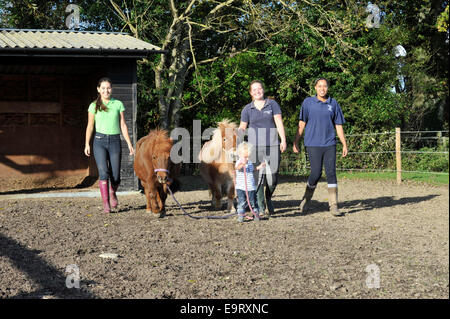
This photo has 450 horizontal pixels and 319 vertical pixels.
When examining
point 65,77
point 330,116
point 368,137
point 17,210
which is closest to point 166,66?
point 65,77

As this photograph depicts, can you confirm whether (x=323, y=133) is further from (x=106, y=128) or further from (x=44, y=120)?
(x=44, y=120)

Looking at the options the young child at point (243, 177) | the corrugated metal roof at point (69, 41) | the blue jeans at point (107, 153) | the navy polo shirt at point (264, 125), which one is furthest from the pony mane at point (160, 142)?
the corrugated metal roof at point (69, 41)

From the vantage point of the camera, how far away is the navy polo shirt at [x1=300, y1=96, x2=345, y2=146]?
7227mm

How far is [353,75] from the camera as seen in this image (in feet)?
59.6

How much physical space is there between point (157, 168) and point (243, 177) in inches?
47.5

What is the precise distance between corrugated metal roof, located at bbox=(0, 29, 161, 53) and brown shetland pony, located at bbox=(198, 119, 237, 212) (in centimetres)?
398

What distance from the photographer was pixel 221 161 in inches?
300

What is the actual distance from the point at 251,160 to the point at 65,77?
917 centimetres

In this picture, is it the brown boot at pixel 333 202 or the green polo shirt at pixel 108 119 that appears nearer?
the brown boot at pixel 333 202

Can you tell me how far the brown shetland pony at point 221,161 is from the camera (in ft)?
24.0

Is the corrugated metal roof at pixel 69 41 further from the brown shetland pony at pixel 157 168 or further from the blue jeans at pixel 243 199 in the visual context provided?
the blue jeans at pixel 243 199

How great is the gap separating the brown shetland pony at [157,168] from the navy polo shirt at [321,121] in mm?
2025

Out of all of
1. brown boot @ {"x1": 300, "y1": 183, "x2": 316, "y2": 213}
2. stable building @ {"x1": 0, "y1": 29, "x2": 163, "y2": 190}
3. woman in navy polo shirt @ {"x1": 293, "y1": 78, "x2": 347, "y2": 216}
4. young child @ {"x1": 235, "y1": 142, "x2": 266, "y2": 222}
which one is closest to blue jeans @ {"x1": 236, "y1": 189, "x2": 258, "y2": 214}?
young child @ {"x1": 235, "y1": 142, "x2": 266, "y2": 222}

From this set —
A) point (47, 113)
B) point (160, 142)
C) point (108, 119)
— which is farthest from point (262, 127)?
point (47, 113)
